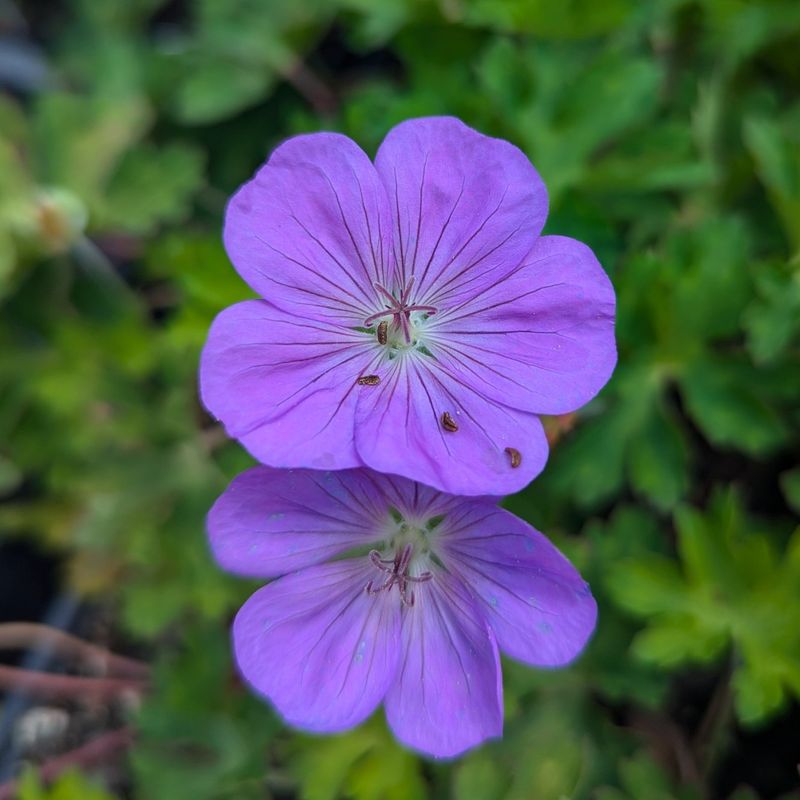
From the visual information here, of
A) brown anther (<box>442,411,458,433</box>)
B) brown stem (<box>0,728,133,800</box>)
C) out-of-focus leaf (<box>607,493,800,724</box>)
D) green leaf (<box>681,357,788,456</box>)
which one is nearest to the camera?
brown anther (<box>442,411,458,433</box>)

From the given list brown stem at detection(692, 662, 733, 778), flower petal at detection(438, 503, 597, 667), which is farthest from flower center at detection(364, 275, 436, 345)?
brown stem at detection(692, 662, 733, 778)

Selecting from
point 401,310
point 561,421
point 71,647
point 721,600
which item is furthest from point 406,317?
point 71,647

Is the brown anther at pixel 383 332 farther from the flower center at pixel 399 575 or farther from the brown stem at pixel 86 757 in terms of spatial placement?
the brown stem at pixel 86 757

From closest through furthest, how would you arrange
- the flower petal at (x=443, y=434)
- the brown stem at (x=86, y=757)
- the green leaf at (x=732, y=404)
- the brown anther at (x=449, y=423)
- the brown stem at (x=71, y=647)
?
the flower petal at (x=443, y=434), the brown anther at (x=449, y=423), the green leaf at (x=732, y=404), the brown stem at (x=86, y=757), the brown stem at (x=71, y=647)

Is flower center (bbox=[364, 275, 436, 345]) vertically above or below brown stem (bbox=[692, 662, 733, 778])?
above

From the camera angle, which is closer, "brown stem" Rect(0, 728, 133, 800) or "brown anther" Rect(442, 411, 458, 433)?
"brown anther" Rect(442, 411, 458, 433)

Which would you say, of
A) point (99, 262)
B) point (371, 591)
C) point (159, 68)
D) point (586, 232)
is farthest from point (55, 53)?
point (371, 591)

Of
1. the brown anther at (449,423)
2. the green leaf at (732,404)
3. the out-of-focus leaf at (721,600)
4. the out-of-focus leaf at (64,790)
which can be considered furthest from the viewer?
the out-of-focus leaf at (64,790)

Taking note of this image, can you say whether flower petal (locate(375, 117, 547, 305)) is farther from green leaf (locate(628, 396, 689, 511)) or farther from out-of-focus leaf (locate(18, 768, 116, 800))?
out-of-focus leaf (locate(18, 768, 116, 800))

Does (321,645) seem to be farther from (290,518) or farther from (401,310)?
(401,310)

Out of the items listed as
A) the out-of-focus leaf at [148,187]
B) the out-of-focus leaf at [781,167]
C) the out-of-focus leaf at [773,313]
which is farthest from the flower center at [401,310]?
the out-of-focus leaf at [148,187]
